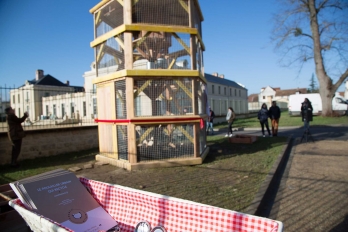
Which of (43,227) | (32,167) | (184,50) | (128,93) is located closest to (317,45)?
(184,50)

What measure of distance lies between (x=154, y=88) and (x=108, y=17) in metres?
2.96

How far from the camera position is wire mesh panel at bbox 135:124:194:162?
6.92m

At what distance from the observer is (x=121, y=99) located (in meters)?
7.27

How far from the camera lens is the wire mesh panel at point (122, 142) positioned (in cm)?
710

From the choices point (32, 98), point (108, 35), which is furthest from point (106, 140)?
point (32, 98)

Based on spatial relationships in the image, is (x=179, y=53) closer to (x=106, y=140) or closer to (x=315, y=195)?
(x=106, y=140)

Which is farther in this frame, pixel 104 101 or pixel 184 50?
pixel 104 101

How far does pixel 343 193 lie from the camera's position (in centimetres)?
482

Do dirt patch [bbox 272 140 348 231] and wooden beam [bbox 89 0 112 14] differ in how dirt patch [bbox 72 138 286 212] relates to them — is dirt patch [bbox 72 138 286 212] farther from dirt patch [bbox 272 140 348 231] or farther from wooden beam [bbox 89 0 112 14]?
wooden beam [bbox 89 0 112 14]

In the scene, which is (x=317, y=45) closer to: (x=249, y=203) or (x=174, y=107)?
(x=174, y=107)

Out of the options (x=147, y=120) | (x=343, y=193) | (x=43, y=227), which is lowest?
(x=343, y=193)

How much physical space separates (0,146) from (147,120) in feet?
18.5

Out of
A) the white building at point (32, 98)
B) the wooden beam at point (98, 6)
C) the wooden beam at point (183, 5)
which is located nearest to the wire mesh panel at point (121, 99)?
the wooden beam at point (98, 6)

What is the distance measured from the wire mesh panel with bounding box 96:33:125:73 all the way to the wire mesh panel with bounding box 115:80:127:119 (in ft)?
1.83
